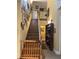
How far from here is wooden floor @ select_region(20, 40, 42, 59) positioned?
8.28 metres

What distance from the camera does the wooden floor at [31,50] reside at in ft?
27.2

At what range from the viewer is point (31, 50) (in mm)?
8656
